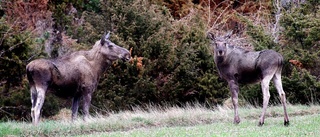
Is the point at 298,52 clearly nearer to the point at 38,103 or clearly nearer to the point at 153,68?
the point at 153,68

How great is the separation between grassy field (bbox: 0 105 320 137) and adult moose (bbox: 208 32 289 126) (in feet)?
2.92

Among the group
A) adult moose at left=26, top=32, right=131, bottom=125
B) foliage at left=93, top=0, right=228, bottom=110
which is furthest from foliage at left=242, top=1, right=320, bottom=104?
adult moose at left=26, top=32, right=131, bottom=125

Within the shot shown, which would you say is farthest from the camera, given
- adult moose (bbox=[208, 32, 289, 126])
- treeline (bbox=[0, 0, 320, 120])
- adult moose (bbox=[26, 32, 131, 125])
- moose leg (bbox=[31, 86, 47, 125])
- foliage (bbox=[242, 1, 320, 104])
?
treeline (bbox=[0, 0, 320, 120])

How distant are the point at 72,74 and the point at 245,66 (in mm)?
4663

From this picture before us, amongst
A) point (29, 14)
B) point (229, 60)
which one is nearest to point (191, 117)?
point (229, 60)

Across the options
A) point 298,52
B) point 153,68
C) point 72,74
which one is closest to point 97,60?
point 72,74

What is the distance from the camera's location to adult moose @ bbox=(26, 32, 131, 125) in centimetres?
1408

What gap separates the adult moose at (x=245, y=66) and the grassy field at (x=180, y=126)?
889mm

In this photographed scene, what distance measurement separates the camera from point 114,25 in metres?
20.9

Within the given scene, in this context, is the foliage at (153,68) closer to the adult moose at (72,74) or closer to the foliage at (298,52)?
the foliage at (298,52)

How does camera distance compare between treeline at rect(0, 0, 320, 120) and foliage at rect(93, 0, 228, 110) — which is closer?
treeline at rect(0, 0, 320, 120)

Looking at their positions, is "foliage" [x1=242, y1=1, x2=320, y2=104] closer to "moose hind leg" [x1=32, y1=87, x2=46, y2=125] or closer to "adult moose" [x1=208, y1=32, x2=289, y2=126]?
"adult moose" [x1=208, y1=32, x2=289, y2=126]

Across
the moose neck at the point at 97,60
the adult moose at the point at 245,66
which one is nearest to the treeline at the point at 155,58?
A: the moose neck at the point at 97,60

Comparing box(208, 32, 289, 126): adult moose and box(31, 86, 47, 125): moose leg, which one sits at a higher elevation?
box(208, 32, 289, 126): adult moose
